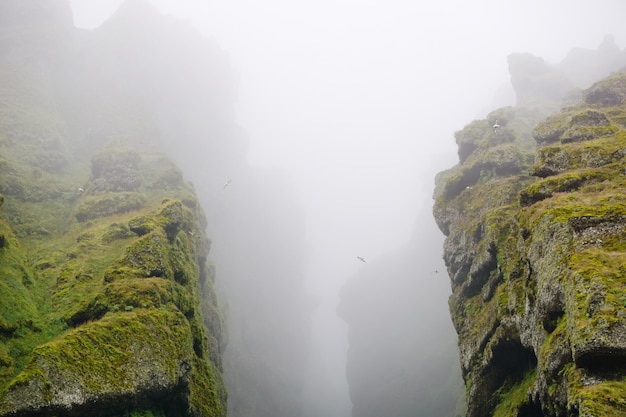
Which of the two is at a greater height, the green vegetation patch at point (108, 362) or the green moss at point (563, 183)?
the green moss at point (563, 183)

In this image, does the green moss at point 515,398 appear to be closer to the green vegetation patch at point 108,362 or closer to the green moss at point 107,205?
the green vegetation patch at point 108,362

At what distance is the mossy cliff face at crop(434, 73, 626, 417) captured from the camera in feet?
37.6

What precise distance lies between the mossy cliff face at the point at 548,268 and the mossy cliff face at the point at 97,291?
56.7 feet

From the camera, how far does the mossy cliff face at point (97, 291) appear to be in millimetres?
14102

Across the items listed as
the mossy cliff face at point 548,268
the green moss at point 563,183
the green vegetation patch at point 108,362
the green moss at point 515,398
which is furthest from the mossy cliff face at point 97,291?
the green moss at point 563,183

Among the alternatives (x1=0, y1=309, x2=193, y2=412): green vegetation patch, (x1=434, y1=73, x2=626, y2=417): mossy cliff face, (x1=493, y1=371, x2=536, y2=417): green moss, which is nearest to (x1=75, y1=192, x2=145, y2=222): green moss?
(x1=0, y1=309, x2=193, y2=412): green vegetation patch

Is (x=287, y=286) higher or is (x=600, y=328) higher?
(x=600, y=328)

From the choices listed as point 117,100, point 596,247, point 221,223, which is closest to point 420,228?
point 221,223

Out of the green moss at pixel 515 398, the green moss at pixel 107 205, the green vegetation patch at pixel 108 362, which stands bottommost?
the green moss at pixel 515 398

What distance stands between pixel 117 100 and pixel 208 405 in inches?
2729

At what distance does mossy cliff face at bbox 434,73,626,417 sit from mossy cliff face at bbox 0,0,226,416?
681 inches

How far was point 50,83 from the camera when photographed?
207 ft

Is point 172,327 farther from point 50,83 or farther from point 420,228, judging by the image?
point 420,228

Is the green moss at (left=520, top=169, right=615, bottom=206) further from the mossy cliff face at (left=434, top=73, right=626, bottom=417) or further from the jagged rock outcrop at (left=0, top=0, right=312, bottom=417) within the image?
the jagged rock outcrop at (left=0, top=0, right=312, bottom=417)
